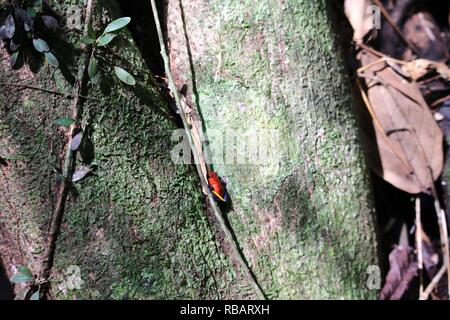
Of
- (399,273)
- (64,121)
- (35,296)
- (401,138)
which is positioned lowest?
(399,273)

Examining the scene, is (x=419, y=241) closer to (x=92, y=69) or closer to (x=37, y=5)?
(x=92, y=69)

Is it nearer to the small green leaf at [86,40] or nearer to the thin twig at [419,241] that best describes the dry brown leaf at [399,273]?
the thin twig at [419,241]

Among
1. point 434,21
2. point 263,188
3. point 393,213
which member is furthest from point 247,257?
point 434,21

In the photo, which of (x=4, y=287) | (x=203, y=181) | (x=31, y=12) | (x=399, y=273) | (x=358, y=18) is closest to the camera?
(x=31, y=12)

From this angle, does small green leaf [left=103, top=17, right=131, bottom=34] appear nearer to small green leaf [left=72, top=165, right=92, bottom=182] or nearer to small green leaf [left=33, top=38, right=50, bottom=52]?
small green leaf [left=33, top=38, right=50, bottom=52]

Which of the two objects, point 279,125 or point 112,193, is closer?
point 112,193

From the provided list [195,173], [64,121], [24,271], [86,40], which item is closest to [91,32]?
[86,40]
